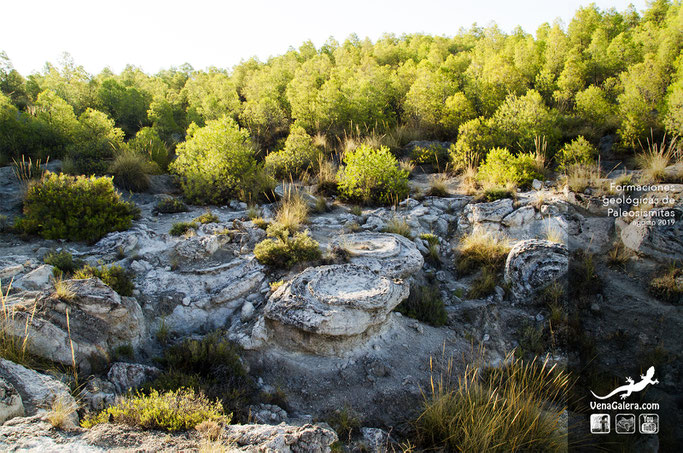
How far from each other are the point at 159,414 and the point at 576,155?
36.4 feet

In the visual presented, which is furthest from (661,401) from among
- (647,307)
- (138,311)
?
(138,311)

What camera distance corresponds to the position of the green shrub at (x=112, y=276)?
557 cm

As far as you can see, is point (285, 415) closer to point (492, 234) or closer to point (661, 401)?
point (661, 401)

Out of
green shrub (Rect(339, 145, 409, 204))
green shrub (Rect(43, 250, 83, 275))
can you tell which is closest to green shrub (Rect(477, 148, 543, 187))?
green shrub (Rect(339, 145, 409, 204))

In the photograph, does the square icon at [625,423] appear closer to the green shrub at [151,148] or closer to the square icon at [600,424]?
the square icon at [600,424]

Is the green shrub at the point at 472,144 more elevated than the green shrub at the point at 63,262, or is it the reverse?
the green shrub at the point at 472,144

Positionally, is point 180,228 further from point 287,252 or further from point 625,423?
point 625,423

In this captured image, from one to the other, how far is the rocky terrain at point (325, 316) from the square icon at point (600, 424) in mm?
828

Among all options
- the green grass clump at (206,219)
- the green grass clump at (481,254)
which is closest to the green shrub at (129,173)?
the green grass clump at (206,219)

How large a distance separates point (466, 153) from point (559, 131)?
9.33ft

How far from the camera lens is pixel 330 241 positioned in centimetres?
760

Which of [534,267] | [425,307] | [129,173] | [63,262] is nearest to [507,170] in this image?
[534,267]

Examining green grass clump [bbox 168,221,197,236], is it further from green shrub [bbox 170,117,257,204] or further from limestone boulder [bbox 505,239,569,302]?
limestone boulder [bbox 505,239,569,302]

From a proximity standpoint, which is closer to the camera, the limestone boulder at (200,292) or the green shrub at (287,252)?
the limestone boulder at (200,292)
